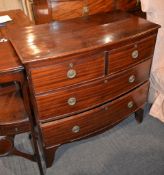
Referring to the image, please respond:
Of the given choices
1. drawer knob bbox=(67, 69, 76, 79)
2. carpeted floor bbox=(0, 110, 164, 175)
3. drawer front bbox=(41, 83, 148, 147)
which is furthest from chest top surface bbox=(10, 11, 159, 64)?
carpeted floor bbox=(0, 110, 164, 175)

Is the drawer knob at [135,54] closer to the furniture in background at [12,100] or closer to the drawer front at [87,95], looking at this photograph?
the drawer front at [87,95]

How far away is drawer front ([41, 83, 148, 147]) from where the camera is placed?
137cm

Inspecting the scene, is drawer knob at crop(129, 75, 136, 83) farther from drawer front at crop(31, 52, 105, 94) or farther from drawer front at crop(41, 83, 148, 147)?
drawer front at crop(31, 52, 105, 94)

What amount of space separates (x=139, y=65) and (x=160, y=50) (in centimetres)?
44

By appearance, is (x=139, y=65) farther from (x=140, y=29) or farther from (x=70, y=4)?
(x=70, y=4)

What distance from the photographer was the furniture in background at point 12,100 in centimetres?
109

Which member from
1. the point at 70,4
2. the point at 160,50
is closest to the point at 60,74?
the point at 70,4

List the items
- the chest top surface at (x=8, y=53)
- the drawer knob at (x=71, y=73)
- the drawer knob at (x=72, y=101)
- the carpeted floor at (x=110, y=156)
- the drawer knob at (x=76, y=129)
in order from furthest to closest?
1. the carpeted floor at (x=110, y=156)
2. the drawer knob at (x=76, y=129)
3. the drawer knob at (x=72, y=101)
4. the drawer knob at (x=71, y=73)
5. the chest top surface at (x=8, y=53)

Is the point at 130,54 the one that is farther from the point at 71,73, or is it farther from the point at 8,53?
the point at 8,53

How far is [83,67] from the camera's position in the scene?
122 centimetres

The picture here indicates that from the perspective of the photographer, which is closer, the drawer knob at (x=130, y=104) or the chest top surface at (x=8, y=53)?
the chest top surface at (x=8, y=53)

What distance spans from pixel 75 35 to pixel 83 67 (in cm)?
22

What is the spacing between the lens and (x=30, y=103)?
1.29m

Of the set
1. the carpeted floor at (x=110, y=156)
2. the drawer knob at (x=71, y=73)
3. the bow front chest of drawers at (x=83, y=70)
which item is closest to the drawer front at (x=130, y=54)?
the bow front chest of drawers at (x=83, y=70)
